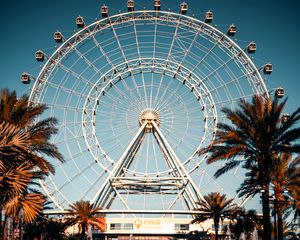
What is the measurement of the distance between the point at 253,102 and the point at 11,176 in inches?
500

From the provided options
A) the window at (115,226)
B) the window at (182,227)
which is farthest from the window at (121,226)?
the window at (182,227)

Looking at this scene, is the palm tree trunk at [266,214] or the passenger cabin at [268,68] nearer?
the palm tree trunk at [266,214]

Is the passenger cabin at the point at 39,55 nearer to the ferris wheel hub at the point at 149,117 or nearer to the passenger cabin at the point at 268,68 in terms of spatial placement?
the ferris wheel hub at the point at 149,117

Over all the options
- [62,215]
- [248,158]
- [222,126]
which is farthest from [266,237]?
[62,215]

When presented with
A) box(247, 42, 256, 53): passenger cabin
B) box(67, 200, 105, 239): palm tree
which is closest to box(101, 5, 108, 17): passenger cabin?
box(247, 42, 256, 53): passenger cabin

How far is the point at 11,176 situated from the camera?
11125 mm

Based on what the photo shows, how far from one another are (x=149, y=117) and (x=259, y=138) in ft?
75.5

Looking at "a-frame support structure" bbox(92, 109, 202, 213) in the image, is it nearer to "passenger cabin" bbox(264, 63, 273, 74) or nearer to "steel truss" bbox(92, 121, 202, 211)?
"steel truss" bbox(92, 121, 202, 211)

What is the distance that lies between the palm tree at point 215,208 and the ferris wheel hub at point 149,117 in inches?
355

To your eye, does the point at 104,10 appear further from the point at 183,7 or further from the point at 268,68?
the point at 268,68

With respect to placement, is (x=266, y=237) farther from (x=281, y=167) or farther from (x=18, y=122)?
(x=18, y=122)

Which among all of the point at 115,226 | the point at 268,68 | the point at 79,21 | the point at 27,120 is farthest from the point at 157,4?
the point at 115,226

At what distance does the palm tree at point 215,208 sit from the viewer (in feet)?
126

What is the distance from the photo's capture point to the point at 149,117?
41531 mm
